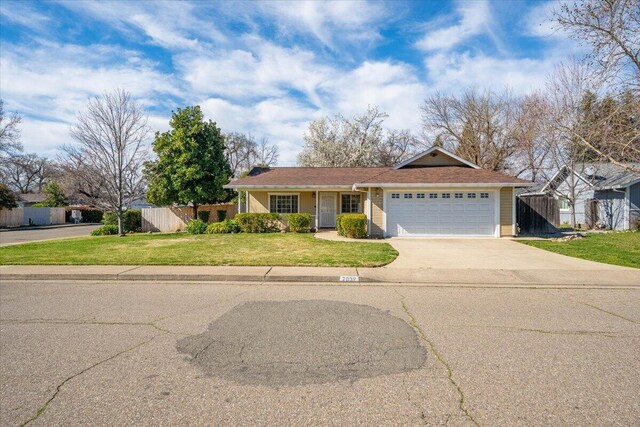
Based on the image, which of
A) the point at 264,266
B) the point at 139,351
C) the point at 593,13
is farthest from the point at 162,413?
the point at 593,13

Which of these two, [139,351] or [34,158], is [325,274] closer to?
[139,351]

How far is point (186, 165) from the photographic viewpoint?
78.3 ft

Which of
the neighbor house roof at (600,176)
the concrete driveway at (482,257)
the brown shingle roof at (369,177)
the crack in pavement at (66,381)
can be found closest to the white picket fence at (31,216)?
the brown shingle roof at (369,177)

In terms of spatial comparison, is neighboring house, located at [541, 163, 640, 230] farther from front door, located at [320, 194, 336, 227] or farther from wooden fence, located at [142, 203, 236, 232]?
wooden fence, located at [142, 203, 236, 232]

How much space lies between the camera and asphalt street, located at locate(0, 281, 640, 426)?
9.29ft

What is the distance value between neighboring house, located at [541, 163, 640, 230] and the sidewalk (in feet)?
62.2

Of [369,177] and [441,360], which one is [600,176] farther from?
[441,360]

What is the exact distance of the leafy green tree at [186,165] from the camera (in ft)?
77.9

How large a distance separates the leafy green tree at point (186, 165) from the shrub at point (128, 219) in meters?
1.70

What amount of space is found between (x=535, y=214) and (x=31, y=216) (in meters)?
43.3

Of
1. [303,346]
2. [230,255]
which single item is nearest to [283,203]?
[230,255]

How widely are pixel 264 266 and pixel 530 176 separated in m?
34.5

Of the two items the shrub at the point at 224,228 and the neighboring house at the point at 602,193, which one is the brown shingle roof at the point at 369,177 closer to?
the shrub at the point at 224,228

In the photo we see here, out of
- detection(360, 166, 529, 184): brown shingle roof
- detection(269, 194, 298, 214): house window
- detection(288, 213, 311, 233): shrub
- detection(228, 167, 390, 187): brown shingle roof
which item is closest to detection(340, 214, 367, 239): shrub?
detection(360, 166, 529, 184): brown shingle roof
